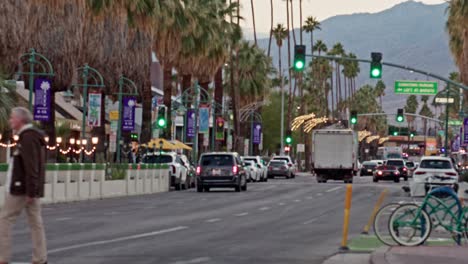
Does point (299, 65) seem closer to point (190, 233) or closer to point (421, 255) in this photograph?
point (190, 233)

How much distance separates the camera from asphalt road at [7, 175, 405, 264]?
17.9 meters

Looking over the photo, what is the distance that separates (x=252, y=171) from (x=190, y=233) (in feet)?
179

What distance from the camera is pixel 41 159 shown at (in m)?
14.3

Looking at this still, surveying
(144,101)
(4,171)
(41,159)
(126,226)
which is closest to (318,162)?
(144,101)

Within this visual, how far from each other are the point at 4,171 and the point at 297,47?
16864 mm

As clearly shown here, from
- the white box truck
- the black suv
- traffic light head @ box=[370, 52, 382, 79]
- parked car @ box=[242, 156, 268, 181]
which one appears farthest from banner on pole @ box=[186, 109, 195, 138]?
traffic light head @ box=[370, 52, 382, 79]

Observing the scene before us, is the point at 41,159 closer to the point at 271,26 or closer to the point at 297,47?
the point at 297,47

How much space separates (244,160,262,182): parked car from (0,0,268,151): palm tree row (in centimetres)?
687

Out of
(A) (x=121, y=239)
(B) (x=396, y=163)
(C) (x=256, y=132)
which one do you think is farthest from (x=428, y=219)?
(C) (x=256, y=132)

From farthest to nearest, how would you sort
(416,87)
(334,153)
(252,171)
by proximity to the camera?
1. (416,87)
2. (252,171)
3. (334,153)

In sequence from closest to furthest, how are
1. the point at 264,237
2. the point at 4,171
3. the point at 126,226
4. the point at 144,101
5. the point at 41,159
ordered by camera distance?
the point at 41,159 → the point at 264,237 → the point at 126,226 → the point at 4,171 → the point at 144,101

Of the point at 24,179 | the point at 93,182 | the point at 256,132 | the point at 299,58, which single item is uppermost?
the point at 256,132

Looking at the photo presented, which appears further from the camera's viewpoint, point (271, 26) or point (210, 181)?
point (271, 26)

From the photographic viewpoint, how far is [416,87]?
84438 mm
